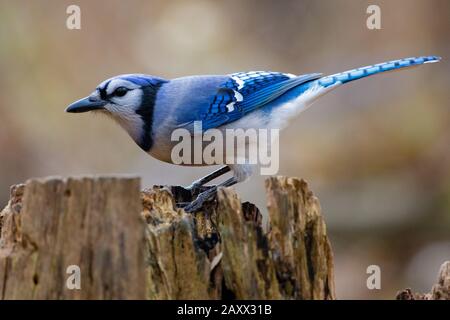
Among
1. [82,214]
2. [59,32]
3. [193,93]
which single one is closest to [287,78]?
[193,93]

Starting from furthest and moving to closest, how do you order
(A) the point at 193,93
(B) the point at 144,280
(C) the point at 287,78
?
(C) the point at 287,78 < (A) the point at 193,93 < (B) the point at 144,280

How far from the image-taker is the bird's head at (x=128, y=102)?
3785 millimetres

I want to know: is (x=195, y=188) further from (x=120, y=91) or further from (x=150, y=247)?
(x=150, y=247)

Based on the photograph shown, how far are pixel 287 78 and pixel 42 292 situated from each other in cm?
244

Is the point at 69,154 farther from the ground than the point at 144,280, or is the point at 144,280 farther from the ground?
the point at 69,154

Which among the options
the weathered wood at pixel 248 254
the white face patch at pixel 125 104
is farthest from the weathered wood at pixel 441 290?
the white face patch at pixel 125 104

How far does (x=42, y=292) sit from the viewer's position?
2.28m

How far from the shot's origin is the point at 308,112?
7.04 m

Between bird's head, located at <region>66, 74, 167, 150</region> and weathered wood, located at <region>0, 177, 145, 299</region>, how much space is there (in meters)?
1.54

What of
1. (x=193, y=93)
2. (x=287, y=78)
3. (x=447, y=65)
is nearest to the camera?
(x=193, y=93)

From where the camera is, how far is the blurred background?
21.1ft

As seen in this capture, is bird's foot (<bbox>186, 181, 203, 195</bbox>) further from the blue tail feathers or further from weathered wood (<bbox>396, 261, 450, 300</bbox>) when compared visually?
weathered wood (<bbox>396, 261, 450, 300</bbox>)

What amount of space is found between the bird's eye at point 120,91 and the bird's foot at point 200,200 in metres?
0.65
